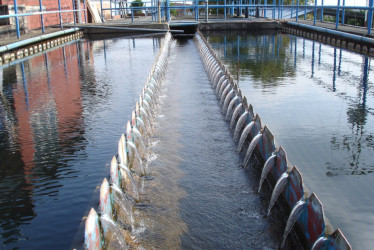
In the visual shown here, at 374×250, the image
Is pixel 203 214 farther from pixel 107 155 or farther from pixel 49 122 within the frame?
pixel 49 122

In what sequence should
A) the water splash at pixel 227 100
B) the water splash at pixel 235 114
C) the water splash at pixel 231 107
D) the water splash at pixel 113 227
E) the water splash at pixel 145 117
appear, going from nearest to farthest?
the water splash at pixel 113 227, the water splash at pixel 145 117, the water splash at pixel 235 114, the water splash at pixel 231 107, the water splash at pixel 227 100

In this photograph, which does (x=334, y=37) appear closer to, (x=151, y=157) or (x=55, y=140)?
(x=151, y=157)

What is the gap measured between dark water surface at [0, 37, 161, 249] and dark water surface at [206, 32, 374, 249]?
152 inches

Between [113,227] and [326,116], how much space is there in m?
7.94

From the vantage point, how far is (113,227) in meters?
5.21

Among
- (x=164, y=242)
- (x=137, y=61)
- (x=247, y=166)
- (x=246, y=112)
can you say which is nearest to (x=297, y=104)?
(x=246, y=112)

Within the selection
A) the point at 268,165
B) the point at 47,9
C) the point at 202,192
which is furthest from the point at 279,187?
the point at 47,9

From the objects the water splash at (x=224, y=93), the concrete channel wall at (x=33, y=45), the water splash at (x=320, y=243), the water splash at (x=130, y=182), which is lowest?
the water splash at (x=130, y=182)

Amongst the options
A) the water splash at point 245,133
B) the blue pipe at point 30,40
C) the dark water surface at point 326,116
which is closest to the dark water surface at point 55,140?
the blue pipe at point 30,40

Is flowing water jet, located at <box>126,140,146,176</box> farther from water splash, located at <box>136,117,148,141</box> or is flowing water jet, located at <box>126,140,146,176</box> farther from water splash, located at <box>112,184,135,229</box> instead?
water splash, located at <box>112,184,135,229</box>

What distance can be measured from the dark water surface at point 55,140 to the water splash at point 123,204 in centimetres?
69

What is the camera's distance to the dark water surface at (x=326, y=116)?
22.8ft

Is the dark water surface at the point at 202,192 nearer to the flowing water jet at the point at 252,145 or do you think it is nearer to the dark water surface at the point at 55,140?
the flowing water jet at the point at 252,145

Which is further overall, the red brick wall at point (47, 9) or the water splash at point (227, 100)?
the red brick wall at point (47, 9)
